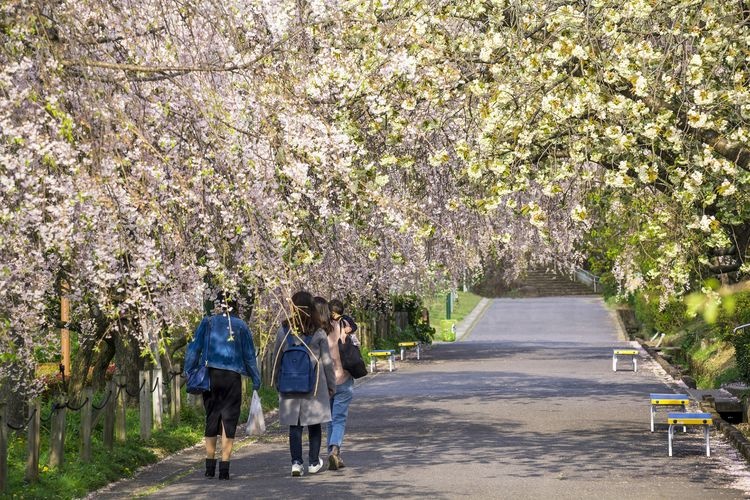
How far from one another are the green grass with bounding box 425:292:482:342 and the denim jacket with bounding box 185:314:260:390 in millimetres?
34062

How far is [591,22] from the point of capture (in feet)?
37.4

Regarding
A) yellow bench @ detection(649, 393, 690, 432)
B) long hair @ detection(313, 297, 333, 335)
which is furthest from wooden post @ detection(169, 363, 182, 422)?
yellow bench @ detection(649, 393, 690, 432)

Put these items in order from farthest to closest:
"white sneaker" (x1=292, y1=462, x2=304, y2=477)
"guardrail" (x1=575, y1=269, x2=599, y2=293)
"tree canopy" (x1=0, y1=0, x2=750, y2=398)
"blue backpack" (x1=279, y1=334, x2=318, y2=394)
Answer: "guardrail" (x1=575, y1=269, x2=599, y2=293)
"blue backpack" (x1=279, y1=334, x2=318, y2=394)
"white sneaker" (x1=292, y1=462, x2=304, y2=477)
"tree canopy" (x1=0, y1=0, x2=750, y2=398)

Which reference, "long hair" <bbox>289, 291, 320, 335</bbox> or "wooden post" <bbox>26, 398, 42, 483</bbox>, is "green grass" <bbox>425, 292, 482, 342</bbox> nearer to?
"long hair" <bbox>289, 291, 320, 335</bbox>

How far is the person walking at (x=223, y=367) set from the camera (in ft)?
40.9

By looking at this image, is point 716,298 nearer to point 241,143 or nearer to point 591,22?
point 591,22

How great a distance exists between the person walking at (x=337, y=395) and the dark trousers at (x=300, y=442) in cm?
22

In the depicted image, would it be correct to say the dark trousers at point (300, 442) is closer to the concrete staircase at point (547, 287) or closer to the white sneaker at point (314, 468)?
the white sneaker at point (314, 468)

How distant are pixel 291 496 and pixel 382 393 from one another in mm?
12784

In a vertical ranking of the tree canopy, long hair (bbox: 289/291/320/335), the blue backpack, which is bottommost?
the blue backpack

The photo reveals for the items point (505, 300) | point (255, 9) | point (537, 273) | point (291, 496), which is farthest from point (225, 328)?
point (537, 273)

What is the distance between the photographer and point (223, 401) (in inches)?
495

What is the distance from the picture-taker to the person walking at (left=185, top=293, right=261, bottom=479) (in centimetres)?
1246

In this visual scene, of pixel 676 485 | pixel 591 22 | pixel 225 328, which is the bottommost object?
pixel 676 485
